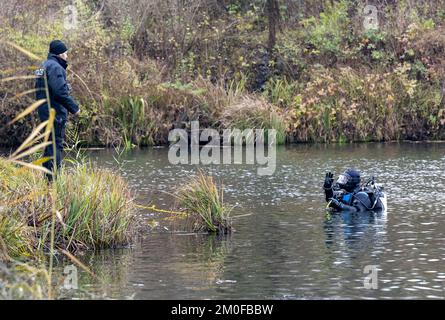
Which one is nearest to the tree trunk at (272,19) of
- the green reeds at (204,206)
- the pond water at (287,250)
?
the pond water at (287,250)

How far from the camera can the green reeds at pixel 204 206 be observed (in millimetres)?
15750

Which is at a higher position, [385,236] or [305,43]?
[305,43]

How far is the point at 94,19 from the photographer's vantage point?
112ft

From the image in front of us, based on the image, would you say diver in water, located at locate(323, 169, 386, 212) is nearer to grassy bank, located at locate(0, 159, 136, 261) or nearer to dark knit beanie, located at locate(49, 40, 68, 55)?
grassy bank, located at locate(0, 159, 136, 261)

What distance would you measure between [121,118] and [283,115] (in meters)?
4.46

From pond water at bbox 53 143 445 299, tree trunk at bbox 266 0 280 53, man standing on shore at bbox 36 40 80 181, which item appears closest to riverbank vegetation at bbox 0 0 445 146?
tree trunk at bbox 266 0 280 53

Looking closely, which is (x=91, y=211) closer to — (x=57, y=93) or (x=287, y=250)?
(x=57, y=93)

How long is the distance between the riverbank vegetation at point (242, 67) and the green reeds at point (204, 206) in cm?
1325

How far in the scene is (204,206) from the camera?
15.8 m

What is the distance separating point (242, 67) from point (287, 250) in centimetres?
2063

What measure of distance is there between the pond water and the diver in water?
0.97ft
